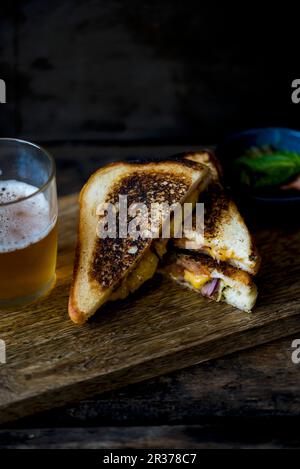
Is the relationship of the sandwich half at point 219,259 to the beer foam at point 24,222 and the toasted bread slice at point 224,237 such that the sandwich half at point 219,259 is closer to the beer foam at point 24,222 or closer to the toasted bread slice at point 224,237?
the toasted bread slice at point 224,237

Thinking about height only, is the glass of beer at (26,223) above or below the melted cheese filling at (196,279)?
above

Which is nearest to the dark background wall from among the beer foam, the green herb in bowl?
the green herb in bowl

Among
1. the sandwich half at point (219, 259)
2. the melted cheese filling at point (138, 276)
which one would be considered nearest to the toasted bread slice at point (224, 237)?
the sandwich half at point (219, 259)

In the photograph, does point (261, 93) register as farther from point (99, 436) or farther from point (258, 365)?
point (99, 436)

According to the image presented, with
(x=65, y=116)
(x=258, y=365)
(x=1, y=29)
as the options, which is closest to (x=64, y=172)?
(x=65, y=116)

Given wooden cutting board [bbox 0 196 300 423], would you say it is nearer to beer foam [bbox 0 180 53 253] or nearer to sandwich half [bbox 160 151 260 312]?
sandwich half [bbox 160 151 260 312]

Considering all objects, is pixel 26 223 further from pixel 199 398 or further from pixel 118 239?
pixel 199 398
